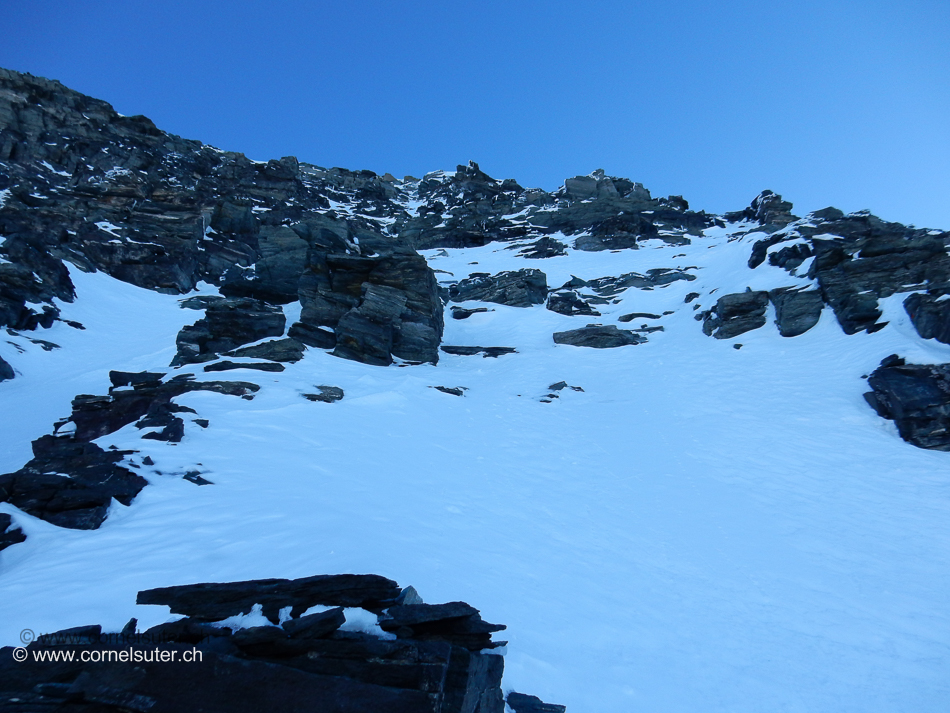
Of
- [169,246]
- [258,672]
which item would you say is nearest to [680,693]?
[258,672]

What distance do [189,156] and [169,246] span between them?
44572mm

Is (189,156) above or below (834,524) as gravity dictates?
above

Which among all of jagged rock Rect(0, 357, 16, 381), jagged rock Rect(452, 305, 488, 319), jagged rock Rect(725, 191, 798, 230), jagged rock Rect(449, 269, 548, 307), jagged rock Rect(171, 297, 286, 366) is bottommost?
jagged rock Rect(0, 357, 16, 381)

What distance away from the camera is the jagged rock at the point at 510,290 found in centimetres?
3541

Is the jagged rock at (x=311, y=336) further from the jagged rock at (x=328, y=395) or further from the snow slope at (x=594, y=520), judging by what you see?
the jagged rock at (x=328, y=395)

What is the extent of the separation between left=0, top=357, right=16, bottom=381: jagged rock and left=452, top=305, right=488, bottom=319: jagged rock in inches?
867

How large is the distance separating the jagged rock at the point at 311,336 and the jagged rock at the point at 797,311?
68.4 ft

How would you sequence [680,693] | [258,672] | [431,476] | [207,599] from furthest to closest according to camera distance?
[431,476] < [680,693] < [207,599] < [258,672]

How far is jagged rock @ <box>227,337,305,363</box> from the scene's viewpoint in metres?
19.4

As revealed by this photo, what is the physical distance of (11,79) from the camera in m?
65.1

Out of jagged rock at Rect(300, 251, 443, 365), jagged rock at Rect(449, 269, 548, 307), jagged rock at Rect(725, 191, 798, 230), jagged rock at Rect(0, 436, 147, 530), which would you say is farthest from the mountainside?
jagged rock at Rect(725, 191, 798, 230)

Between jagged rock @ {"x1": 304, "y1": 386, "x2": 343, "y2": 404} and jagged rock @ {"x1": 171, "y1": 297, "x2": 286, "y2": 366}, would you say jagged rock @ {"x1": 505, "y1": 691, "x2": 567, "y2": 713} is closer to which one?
jagged rock @ {"x1": 304, "y1": 386, "x2": 343, "y2": 404}

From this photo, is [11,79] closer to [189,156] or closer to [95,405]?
[189,156]

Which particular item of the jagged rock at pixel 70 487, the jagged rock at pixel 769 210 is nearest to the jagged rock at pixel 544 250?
the jagged rock at pixel 769 210
